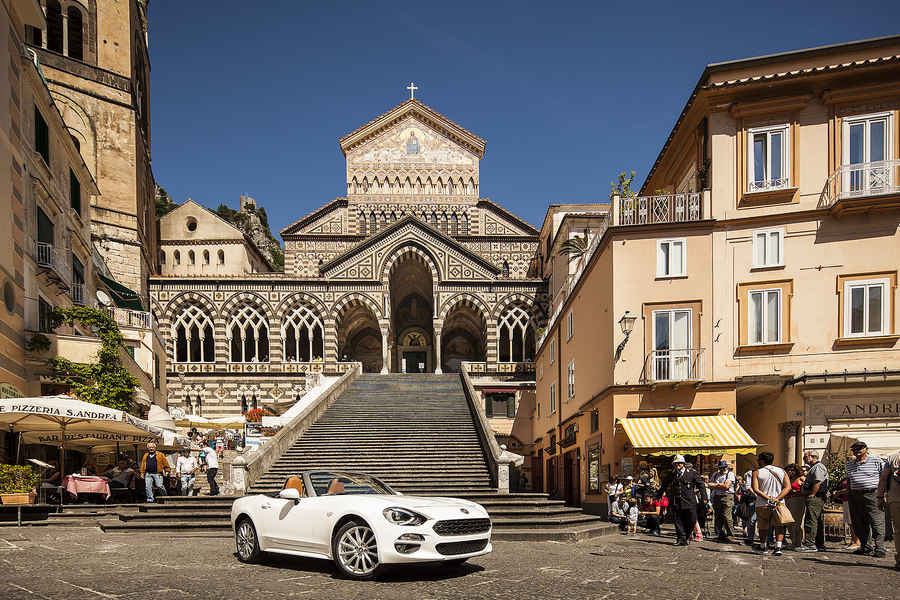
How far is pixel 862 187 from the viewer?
1770 centimetres

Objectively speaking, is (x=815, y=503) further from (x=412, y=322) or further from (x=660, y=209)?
(x=412, y=322)

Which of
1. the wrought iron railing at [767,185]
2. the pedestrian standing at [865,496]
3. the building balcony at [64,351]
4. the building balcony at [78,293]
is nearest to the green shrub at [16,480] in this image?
the building balcony at [64,351]

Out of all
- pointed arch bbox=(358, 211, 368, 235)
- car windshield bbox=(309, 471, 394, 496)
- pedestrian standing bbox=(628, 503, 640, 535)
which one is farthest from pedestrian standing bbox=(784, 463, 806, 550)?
pointed arch bbox=(358, 211, 368, 235)

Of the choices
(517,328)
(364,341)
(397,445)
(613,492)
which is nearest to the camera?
(613,492)

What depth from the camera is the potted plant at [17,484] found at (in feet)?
44.7

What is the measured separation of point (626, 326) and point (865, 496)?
7.95 metres

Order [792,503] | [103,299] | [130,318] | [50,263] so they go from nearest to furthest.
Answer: [792,503] < [50,263] < [103,299] < [130,318]

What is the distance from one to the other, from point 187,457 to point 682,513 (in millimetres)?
12909

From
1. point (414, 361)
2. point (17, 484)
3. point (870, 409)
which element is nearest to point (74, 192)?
point (17, 484)

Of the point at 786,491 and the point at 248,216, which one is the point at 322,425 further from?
the point at 248,216

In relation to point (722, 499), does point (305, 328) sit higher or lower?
higher

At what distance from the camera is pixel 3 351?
17062 mm

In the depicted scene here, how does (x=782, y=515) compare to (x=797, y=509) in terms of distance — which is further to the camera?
(x=797, y=509)

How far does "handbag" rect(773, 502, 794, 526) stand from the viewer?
10648mm
